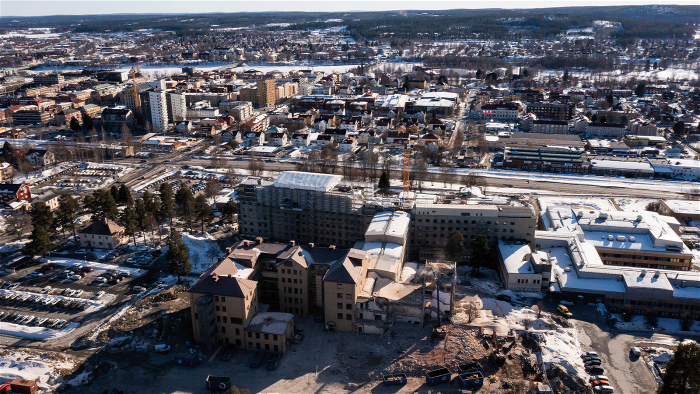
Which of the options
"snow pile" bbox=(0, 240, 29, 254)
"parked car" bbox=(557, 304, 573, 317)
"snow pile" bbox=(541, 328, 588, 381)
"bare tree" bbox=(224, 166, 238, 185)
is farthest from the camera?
"bare tree" bbox=(224, 166, 238, 185)

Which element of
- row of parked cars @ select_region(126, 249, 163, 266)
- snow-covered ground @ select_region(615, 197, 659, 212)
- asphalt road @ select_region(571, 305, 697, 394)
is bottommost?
asphalt road @ select_region(571, 305, 697, 394)

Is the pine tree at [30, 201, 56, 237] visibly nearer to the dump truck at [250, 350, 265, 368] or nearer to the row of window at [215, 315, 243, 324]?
the row of window at [215, 315, 243, 324]

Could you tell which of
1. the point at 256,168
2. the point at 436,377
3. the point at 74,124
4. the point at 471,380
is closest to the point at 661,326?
the point at 471,380

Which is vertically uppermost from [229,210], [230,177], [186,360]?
[229,210]

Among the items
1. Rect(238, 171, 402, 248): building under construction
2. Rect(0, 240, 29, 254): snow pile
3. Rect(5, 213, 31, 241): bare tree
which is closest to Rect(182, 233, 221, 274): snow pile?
Rect(238, 171, 402, 248): building under construction

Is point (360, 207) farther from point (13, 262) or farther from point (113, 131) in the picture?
point (113, 131)

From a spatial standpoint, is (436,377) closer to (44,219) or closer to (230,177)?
(44,219)
